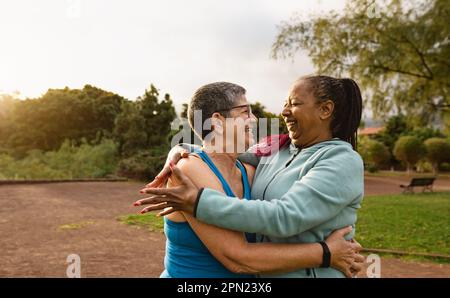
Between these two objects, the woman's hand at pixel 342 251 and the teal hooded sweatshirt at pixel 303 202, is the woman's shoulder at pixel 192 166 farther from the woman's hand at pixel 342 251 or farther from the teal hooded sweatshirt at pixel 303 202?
the woman's hand at pixel 342 251

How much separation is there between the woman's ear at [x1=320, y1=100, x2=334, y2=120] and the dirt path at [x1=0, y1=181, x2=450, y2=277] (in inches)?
188

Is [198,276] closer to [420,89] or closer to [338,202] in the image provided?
[338,202]

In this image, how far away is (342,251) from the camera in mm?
1618

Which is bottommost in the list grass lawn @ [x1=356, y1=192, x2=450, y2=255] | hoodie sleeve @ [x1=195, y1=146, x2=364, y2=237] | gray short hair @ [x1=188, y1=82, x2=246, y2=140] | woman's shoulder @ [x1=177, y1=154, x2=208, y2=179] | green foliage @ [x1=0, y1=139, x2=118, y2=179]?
grass lawn @ [x1=356, y1=192, x2=450, y2=255]

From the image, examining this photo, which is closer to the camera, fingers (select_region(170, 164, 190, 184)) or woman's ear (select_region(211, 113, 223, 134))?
fingers (select_region(170, 164, 190, 184))

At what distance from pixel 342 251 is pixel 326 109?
53cm

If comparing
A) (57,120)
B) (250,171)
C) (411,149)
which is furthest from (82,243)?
(411,149)

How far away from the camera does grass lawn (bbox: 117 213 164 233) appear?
9.54 m

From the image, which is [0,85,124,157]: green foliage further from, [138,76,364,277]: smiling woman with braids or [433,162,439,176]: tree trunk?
[138,76,364,277]: smiling woman with braids

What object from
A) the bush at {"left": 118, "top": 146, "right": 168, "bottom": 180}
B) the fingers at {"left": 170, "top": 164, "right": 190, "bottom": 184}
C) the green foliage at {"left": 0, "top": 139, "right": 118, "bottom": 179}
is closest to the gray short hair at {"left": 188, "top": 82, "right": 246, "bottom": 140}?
the fingers at {"left": 170, "top": 164, "right": 190, "bottom": 184}

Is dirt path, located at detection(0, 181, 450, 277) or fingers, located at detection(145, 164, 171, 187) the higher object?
fingers, located at detection(145, 164, 171, 187)
